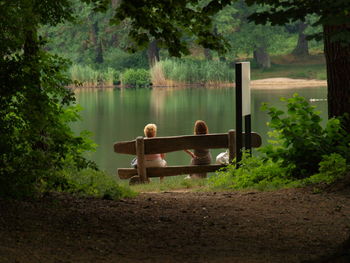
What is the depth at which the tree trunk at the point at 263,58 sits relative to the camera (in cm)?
5812

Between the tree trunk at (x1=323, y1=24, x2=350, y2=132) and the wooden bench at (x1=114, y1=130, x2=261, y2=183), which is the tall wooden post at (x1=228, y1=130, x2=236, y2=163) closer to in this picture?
the wooden bench at (x1=114, y1=130, x2=261, y2=183)

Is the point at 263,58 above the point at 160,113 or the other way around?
above

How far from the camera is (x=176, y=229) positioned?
7438 mm

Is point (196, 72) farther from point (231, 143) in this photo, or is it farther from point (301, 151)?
point (301, 151)

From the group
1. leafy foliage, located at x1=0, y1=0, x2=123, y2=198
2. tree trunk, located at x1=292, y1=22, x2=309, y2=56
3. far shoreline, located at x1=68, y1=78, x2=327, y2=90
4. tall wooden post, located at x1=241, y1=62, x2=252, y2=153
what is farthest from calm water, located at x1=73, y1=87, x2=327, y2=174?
leafy foliage, located at x1=0, y1=0, x2=123, y2=198

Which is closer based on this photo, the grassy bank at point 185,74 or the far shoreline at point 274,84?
the grassy bank at point 185,74

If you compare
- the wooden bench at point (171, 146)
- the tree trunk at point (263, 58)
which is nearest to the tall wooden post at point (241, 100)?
the wooden bench at point (171, 146)

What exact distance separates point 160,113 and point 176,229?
27.0 meters

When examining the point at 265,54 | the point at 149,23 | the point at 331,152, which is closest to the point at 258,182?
the point at 331,152

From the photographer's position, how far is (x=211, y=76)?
5050 cm

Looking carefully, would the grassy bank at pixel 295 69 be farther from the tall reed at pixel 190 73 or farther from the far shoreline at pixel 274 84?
the tall reed at pixel 190 73

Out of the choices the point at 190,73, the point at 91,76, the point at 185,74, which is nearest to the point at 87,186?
the point at 185,74

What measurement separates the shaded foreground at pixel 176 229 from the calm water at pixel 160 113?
13183 millimetres

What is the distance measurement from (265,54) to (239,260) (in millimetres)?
52796
